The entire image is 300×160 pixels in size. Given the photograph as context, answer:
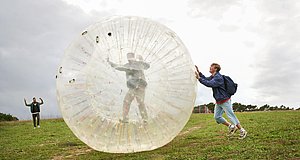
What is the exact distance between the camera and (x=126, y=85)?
7.40 m

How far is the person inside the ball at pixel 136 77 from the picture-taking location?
24.2 ft

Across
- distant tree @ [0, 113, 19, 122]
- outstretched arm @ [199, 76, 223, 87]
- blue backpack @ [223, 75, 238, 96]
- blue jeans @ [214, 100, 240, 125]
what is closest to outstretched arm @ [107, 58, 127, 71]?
outstretched arm @ [199, 76, 223, 87]

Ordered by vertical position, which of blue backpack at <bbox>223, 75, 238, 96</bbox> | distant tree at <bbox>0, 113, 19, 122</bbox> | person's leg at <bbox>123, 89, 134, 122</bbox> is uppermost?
distant tree at <bbox>0, 113, 19, 122</bbox>

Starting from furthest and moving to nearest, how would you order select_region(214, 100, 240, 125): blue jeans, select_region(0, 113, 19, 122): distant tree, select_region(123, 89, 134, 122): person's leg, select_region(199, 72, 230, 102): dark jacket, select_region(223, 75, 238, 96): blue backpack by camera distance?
1. select_region(0, 113, 19, 122): distant tree
2. select_region(214, 100, 240, 125): blue jeans
3. select_region(223, 75, 238, 96): blue backpack
4. select_region(199, 72, 230, 102): dark jacket
5. select_region(123, 89, 134, 122): person's leg

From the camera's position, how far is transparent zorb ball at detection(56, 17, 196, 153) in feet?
24.2

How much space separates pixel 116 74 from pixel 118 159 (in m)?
2.26

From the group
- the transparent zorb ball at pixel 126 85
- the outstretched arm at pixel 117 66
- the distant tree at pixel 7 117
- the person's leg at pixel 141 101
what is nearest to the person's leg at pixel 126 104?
the transparent zorb ball at pixel 126 85

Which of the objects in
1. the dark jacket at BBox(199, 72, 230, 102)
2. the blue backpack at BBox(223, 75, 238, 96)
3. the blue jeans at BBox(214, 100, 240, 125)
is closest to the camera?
the dark jacket at BBox(199, 72, 230, 102)

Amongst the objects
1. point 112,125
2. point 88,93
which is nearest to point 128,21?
point 88,93

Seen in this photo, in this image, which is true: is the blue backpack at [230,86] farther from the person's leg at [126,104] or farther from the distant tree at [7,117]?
the distant tree at [7,117]

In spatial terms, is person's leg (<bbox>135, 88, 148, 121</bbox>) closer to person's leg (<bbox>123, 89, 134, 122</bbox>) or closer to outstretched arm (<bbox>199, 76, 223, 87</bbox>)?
person's leg (<bbox>123, 89, 134, 122</bbox>)

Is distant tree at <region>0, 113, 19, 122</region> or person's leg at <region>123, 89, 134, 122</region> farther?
distant tree at <region>0, 113, 19, 122</region>

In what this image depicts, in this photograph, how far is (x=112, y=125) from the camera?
7.44 m

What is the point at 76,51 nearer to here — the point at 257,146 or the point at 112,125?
the point at 112,125
